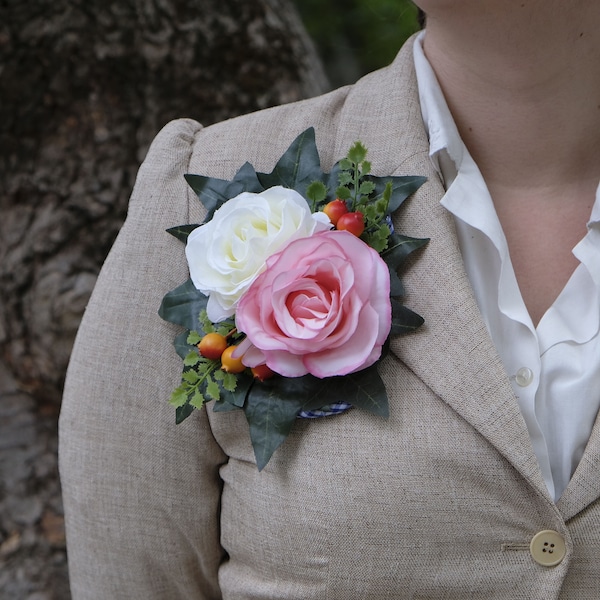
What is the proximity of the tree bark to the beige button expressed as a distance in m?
0.96

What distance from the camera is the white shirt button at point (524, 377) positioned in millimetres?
1046

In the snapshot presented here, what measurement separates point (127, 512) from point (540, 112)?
839mm

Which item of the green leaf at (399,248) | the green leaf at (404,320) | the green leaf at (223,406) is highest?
the green leaf at (399,248)

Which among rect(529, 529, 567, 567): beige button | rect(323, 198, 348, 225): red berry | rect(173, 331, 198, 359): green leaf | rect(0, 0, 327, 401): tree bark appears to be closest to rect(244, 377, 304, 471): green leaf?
rect(173, 331, 198, 359): green leaf

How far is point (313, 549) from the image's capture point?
1.03 metres

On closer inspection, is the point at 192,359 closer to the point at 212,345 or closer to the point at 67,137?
the point at 212,345

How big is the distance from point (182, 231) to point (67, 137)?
24.4 inches

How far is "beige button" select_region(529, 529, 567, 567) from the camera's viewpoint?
1.00 meters

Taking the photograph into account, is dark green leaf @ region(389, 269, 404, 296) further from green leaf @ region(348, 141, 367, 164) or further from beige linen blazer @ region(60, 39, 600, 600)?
green leaf @ region(348, 141, 367, 164)

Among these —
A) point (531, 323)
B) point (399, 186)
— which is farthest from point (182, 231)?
point (531, 323)

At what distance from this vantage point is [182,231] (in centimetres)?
107

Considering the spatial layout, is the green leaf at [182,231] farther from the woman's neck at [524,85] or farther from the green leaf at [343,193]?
the woman's neck at [524,85]

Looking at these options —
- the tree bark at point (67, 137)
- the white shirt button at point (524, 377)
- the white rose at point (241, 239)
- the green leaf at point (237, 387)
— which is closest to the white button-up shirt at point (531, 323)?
the white shirt button at point (524, 377)

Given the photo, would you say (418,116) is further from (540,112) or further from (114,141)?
(114,141)
